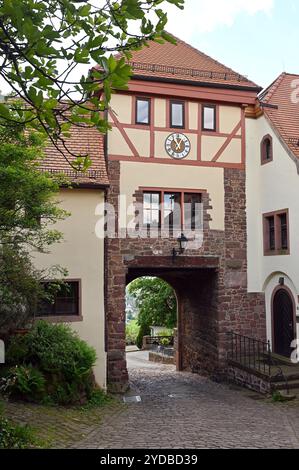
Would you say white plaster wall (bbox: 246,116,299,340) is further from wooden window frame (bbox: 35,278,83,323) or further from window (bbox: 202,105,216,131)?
wooden window frame (bbox: 35,278,83,323)

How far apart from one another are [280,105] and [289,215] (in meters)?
4.36

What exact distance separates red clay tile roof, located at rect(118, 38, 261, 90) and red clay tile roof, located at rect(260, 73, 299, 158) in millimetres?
1197

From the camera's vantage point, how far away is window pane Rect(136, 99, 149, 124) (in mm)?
13008

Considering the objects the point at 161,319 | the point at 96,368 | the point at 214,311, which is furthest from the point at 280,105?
the point at 161,319

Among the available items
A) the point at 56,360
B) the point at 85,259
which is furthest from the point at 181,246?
the point at 56,360

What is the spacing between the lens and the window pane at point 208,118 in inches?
535

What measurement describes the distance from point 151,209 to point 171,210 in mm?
615

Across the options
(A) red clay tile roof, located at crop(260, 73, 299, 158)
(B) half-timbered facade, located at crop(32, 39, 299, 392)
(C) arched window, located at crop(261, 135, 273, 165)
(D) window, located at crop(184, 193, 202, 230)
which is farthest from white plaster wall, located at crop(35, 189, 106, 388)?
(A) red clay tile roof, located at crop(260, 73, 299, 158)

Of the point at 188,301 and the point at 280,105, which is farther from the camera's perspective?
the point at 188,301

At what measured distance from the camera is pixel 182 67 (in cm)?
1377

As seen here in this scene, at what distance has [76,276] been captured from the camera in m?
11.7

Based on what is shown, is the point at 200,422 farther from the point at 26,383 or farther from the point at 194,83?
the point at 194,83

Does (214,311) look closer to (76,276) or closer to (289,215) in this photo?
(289,215)
